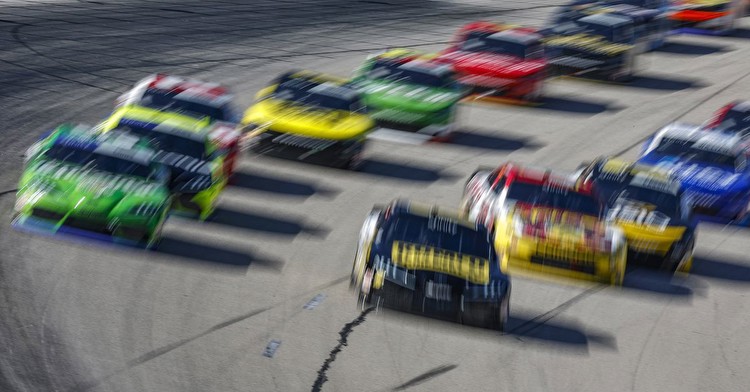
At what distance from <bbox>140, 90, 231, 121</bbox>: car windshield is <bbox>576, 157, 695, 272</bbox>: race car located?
589cm

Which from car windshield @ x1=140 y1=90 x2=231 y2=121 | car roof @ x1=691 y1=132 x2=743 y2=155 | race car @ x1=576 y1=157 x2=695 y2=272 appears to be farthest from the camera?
car roof @ x1=691 y1=132 x2=743 y2=155

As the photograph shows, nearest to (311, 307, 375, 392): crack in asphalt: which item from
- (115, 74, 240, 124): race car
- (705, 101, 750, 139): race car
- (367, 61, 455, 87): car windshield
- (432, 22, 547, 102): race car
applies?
(115, 74, 240, 124): race car

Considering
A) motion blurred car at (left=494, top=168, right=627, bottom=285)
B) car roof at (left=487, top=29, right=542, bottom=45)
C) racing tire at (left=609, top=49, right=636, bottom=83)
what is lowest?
racing tire at (left=609, top=49, right=636, bottom=83)

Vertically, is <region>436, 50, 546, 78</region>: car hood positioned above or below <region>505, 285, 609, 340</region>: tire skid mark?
below

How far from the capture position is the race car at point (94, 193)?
14.2m

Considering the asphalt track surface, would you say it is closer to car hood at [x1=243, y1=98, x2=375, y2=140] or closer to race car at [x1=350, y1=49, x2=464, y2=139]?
race car at [x1=350, y1=49, x2=464, y2=139]

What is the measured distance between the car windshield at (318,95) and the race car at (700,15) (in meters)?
16.5

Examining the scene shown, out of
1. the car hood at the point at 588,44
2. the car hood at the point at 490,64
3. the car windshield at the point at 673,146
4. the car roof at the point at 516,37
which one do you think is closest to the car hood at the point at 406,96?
the car hood at the point at 490,64

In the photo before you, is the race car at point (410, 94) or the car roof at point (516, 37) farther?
the car roof at point (516, 37)

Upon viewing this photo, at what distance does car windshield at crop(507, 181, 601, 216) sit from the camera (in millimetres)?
15508

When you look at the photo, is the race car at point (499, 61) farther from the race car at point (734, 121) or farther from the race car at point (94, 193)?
the race car at point (94, 193)

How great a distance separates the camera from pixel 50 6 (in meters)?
31.8

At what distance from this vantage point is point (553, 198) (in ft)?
51.4

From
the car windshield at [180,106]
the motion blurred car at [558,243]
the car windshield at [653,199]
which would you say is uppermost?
the car windshield at [180,106]
